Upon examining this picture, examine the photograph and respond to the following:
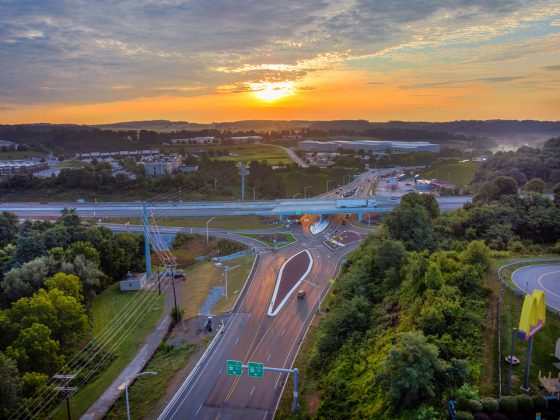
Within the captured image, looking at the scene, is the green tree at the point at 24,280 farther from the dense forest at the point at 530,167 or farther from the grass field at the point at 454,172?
the grass field at the point at 454,172

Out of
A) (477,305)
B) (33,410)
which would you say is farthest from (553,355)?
(33,410)

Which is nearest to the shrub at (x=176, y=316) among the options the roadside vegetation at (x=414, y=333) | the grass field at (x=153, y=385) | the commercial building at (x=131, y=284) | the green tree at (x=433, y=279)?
the grass field at (x=153, y=385)

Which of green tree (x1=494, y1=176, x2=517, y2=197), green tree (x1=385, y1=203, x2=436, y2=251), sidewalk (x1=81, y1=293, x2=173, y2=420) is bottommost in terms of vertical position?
sidewalk (x1=81, y1=293, x2=173, y2=420)

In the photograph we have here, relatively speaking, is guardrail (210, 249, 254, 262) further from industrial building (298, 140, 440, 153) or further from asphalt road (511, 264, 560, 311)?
industrial building (298, 140, 440, 153)

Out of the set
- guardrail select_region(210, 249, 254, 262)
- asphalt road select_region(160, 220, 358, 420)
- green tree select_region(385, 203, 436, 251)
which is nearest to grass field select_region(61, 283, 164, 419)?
asphalt road select_region(160, 220, 358, 420)

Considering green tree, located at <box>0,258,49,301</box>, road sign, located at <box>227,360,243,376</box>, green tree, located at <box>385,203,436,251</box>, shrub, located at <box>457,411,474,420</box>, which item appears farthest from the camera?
green tree, located at <box>385,203,436,251</box>

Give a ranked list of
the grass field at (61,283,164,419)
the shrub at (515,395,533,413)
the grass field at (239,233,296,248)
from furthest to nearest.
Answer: the grass field at (239,233,296,248) → the grass field at (61,283,164,419) → the shrub at (515,395,533,413)
